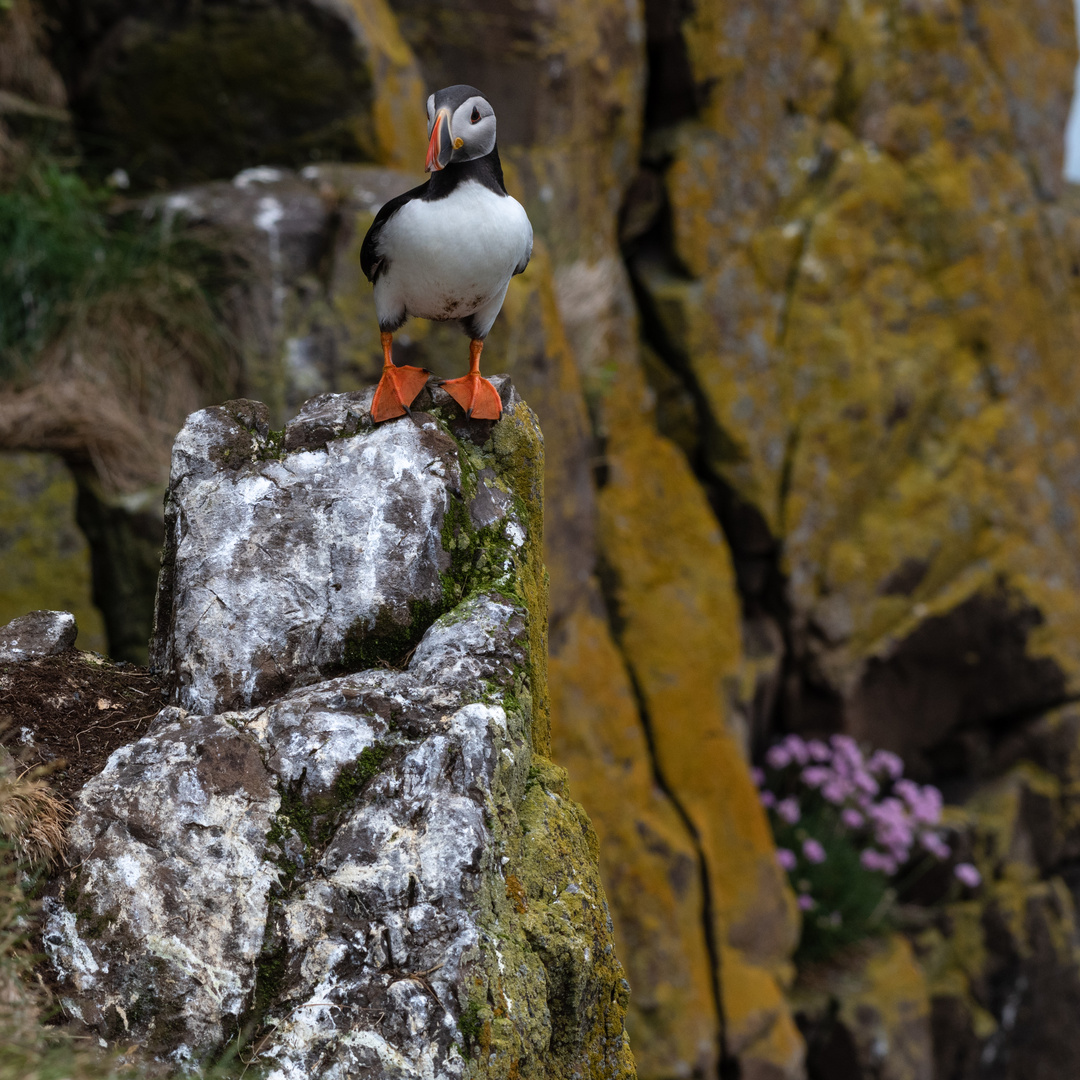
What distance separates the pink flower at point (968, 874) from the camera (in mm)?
7004

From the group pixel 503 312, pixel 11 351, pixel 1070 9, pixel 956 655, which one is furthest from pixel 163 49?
pixel 1070 9

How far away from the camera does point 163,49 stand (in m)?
5.19

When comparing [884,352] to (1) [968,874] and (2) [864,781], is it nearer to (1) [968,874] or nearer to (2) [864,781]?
(2) [864,781]

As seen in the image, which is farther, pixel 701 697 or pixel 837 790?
pixel 837 790

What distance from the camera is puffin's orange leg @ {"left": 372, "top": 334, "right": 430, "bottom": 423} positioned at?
7.96 feet

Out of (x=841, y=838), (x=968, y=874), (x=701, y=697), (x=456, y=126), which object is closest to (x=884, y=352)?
(x=701, y=697)

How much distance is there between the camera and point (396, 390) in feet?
8.13

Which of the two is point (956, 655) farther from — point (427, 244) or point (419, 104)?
point (427, 244)

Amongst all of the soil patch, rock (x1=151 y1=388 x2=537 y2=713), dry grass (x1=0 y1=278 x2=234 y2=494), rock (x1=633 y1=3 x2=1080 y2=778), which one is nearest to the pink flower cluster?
rock (x1=633 y1=3 x2=1080 y2=778)

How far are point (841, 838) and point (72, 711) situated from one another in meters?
6.14

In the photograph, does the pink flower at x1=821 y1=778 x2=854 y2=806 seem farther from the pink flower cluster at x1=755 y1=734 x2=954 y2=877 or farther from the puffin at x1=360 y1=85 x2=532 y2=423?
the puffin at x1=360 y1=85 x2=532 y2=423

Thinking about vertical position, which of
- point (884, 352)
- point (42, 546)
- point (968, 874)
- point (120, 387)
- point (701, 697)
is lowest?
point (968, 874)

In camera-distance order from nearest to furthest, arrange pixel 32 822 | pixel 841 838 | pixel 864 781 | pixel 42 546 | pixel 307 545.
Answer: pixel 32 822 → pixel 307 545 → pixel 42 546 → pixel 864 781 → pixel 841 838

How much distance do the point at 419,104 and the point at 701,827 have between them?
4.37m
